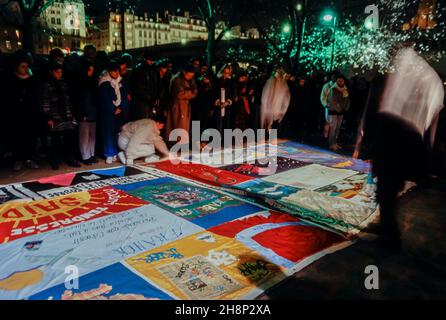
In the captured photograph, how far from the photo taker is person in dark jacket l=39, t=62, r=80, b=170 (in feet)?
16.7

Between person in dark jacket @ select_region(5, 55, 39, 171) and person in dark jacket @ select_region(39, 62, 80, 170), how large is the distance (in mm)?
161

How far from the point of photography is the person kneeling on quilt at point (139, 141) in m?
5.75

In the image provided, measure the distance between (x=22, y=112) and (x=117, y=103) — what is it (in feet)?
4.54

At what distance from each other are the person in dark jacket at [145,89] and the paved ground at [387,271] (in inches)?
171

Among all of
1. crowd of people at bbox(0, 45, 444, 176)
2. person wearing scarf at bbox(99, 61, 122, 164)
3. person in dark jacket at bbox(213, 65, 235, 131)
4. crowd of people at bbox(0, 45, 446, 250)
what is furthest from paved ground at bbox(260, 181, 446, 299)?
person in dark jacket at bbox(213, 65, 235, 131)

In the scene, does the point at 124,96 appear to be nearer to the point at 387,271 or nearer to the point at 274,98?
the point at 274,98

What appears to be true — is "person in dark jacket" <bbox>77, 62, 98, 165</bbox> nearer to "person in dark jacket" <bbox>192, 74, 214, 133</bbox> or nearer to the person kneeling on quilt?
the person kneeling on quilt

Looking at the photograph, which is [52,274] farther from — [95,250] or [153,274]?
[153,274]

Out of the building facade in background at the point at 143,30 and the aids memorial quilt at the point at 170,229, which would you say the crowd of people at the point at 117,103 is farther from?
the building facade in background at the point at 143,30

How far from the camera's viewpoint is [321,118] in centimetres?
976

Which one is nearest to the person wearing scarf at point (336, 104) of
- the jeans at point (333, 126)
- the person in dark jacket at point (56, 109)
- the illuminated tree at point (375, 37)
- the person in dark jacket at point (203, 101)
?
the jeans at point (333, 126)
